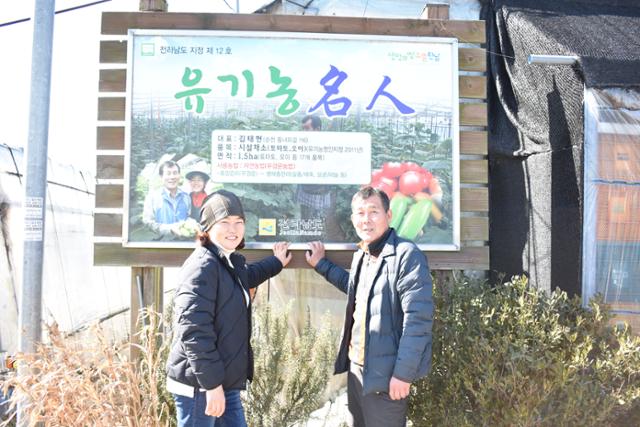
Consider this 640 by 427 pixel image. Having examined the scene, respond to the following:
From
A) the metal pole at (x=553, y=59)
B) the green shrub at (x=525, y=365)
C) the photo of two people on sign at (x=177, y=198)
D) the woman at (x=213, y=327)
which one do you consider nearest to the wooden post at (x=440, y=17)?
the green shrub at (x=525, y=365)

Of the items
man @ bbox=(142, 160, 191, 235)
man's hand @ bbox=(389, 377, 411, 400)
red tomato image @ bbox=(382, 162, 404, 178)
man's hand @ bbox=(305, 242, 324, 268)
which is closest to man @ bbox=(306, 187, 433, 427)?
man's hand @ bbox=(389, 377, 411, 400)

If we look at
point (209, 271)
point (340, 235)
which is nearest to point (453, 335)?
point (340, 235)

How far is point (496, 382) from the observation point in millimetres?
2787

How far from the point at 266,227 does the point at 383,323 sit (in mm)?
1269

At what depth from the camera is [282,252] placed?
11.3 ft

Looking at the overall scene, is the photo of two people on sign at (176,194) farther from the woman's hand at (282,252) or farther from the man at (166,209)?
the woman's hand at (282,252)

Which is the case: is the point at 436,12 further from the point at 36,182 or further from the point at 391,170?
the point at 36,182

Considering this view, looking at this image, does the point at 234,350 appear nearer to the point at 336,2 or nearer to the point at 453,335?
the point at 453,335

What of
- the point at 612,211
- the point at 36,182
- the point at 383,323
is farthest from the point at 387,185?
the point at 36,182

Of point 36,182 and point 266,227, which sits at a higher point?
point 36,182

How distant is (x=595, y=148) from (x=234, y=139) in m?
2.61

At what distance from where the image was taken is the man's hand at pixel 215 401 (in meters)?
2.34

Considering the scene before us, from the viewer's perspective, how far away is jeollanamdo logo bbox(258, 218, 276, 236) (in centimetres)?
355

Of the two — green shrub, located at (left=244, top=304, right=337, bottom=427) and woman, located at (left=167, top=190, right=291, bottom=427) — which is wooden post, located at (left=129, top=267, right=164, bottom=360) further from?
woman, located at (left=167, top=190, right=291, bottom=427)
